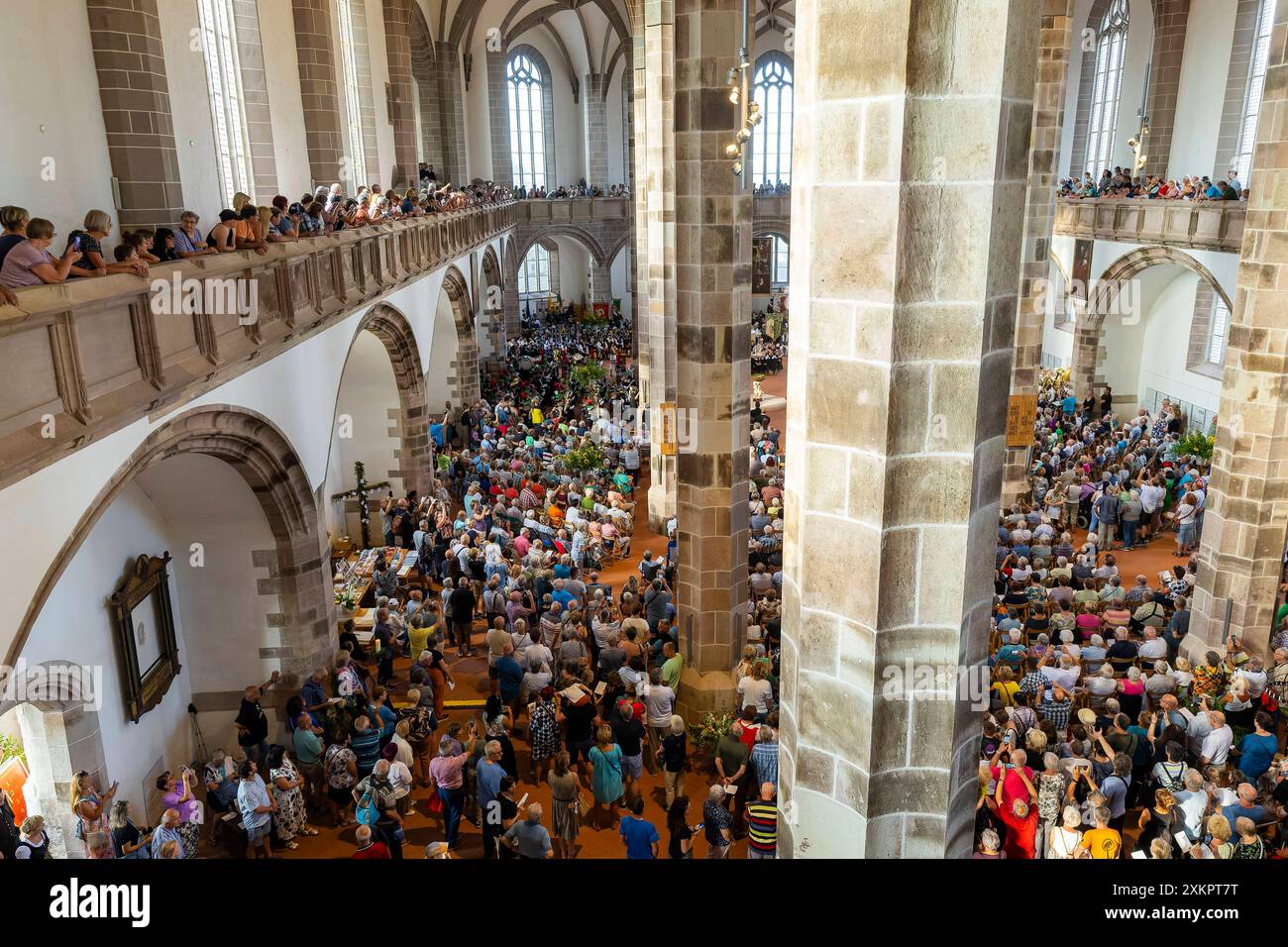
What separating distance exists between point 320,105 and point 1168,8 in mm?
19377

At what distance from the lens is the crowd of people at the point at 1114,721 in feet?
23.7

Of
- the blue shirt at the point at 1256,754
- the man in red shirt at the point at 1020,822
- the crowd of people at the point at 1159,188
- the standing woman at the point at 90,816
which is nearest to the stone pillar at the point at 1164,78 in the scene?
the crowd of people at the point at 1159,188

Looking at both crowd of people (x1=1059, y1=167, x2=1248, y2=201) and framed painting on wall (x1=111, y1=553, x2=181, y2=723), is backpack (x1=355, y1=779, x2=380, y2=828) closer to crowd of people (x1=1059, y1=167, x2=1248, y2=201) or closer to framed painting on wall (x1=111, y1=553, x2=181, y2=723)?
framed painting on wall (x1=111, y1=553, x2=181, y2=723)

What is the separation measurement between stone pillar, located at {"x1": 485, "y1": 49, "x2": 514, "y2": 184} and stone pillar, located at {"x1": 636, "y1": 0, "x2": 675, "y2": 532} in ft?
49.0

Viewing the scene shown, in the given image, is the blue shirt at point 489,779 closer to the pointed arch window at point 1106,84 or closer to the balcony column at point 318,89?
the balcony column at point 318,89

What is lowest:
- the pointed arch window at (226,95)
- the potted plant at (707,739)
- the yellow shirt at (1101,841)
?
the potted plant at (707,739)

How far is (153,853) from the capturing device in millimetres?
7121

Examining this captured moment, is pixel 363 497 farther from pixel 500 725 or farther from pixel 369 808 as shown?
pixel 369 808

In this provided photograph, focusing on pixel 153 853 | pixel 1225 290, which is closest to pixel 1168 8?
pixel 1225 290

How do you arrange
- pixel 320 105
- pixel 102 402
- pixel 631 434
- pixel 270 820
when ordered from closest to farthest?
pixel 102 402
pixel 270 820
pixel 320 105
pixel 631 434

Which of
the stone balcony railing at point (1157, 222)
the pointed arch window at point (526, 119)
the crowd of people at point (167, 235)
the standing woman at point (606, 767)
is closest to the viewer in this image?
the crowd of people at point (167, 235)

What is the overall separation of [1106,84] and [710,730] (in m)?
23.7

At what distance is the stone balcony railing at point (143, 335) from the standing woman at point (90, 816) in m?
3.10
